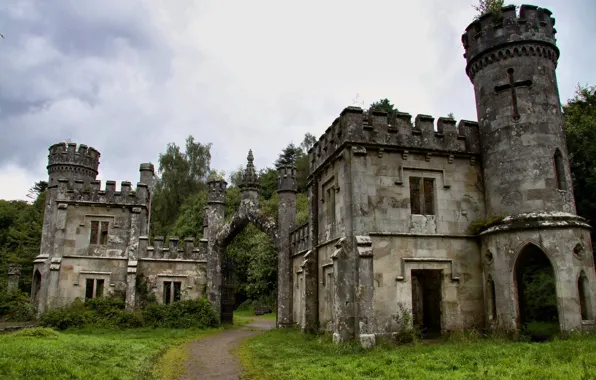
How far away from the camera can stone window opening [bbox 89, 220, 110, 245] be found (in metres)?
24.5

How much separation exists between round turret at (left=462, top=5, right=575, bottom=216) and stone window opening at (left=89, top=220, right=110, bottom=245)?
18993mm

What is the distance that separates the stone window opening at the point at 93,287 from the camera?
23.9 m

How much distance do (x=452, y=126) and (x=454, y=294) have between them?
5501 mm

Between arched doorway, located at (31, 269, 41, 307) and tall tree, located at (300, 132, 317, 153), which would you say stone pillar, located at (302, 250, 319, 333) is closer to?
arched doorway, located at (31, 269, 41, 307)

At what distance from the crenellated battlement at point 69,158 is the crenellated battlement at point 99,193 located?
11.0 ft

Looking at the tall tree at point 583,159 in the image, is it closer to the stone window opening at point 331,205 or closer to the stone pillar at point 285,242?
the stone window opening at point 331,205

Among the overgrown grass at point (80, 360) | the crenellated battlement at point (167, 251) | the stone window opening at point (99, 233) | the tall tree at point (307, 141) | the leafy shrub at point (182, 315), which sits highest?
the tall tree at point (307, 141)

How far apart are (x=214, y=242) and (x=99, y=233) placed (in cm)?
597

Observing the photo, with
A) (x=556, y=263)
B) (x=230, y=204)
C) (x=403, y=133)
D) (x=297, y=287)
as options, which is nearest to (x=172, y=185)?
(x=230, y=204)

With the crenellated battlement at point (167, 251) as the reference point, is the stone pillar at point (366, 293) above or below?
below

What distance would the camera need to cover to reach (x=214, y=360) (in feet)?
44.3

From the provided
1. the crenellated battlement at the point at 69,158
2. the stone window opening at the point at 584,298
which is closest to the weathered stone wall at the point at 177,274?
the crenellated battlement at the point at 69,158

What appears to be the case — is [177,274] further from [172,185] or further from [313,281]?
[172,185]

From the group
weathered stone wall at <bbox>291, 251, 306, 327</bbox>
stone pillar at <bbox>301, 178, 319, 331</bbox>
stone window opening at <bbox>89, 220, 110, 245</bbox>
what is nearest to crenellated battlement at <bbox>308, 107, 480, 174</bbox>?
stone pillar at <bbox>301, 178, 319, 331</bbox>
